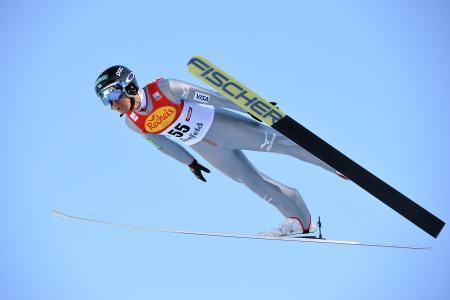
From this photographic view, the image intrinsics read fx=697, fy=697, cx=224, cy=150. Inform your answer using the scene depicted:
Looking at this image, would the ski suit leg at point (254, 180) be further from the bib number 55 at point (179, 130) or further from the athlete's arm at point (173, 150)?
the bib number 55 at point (179, 130)

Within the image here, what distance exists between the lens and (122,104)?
5539mm

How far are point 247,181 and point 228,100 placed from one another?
36.9 inches

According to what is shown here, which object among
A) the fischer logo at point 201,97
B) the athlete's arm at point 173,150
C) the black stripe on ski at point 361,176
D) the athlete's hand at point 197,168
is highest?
the fischer logo at point 201,97

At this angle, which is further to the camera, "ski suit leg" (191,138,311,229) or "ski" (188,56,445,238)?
"ski suit leg" (191,138,311,229)

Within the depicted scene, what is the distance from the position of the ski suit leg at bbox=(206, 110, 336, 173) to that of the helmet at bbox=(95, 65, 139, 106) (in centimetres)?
77

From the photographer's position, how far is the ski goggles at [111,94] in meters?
5.45

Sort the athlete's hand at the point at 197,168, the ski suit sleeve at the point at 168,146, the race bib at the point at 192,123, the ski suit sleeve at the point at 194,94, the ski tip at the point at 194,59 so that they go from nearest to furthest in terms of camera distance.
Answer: the ski tip at the point at 194,59, the ski suit sleeve at the point at 194,94, the race bib at the point at 192,123, the ski suit sleeve at the point at 168,146, the athlete's hand at the point at 197,168

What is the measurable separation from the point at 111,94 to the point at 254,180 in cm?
146

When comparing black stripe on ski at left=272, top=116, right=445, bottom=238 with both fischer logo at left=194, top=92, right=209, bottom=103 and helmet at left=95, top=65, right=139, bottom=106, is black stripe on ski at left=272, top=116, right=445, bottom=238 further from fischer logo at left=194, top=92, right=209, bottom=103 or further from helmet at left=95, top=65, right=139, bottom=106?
helmet at left=95, top=65, right=139, bottom=106

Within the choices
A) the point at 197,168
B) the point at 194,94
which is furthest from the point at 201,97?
the point at 197,168

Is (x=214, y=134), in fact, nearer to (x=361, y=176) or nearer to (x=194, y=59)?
(x=194, y=59)

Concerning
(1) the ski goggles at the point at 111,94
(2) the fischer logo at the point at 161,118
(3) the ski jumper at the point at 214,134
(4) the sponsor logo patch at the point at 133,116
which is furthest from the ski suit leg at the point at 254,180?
(1) the ski goggles at the point at 111,94

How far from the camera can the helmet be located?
5449mm

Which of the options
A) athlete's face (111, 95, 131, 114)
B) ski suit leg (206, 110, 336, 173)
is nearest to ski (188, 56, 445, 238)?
ski suit leg (206, 110, 336, 173)
